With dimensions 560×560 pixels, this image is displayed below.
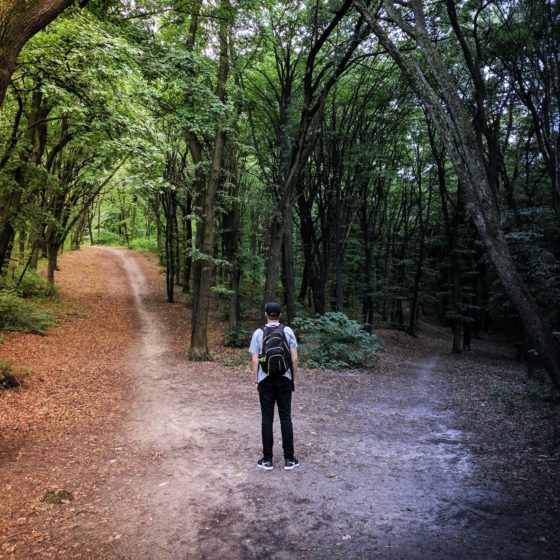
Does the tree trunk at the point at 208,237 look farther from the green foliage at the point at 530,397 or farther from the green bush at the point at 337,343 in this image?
the green foliage at the point at 530,397

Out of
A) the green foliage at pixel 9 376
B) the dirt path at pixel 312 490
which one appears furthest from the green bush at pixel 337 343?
the green foliage at pixel 9 376

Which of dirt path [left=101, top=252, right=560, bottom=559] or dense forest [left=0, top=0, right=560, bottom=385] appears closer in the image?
dirt path [left=101, top=252, right=560, bottom=559]

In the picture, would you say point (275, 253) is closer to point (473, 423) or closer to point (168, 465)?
point (473, 423)

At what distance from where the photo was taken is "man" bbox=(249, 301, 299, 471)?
5.07 m

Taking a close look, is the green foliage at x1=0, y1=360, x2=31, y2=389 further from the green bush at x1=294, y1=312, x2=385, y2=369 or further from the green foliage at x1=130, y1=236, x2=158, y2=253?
the green foliage at x1=130, y1=236, x2=158, y2=253

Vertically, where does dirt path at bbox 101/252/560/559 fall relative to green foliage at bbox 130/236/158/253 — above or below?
below

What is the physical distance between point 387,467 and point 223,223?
15.3m

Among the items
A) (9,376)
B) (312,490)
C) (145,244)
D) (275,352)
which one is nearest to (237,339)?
(9,376)

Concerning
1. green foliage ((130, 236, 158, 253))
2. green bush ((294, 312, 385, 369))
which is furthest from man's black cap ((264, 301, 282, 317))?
green foliage ((130, 236, 158, 253))

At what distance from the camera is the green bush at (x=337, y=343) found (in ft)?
41.9

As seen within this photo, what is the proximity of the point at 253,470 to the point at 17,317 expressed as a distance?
12182 millimetres

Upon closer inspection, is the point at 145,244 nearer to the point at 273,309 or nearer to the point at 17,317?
the point at 17,317

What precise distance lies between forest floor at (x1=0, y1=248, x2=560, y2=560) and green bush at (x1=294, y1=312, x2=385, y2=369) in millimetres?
1663

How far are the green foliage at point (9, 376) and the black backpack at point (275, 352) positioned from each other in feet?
20.3
